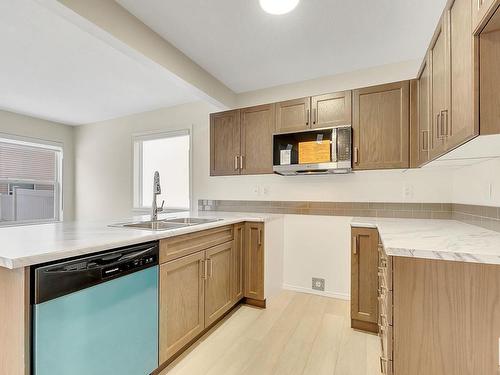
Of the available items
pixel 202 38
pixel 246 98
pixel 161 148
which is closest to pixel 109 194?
pixel 161 148

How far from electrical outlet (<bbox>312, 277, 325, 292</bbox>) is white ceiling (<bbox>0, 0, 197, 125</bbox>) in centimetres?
261

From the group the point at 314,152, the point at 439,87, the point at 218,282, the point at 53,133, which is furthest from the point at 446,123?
the point at 53,133

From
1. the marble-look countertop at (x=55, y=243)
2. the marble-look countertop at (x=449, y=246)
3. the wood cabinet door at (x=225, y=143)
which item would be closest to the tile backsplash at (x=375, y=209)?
the marble-look countertop at (x=449, y=246)

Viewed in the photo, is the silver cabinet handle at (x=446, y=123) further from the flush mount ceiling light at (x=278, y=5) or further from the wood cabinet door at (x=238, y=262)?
the wood cabinet door at (x=238, y=262)

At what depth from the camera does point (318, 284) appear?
9.43 feet

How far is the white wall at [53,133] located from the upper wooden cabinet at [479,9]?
17.5ft

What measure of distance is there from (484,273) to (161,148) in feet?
12.6

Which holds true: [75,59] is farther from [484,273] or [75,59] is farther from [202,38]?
[484,273]

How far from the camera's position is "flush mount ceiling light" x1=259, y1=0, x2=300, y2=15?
1728mm

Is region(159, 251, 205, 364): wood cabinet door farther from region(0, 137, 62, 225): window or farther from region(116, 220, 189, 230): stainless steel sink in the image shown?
region(0, 137, 62, 225): window

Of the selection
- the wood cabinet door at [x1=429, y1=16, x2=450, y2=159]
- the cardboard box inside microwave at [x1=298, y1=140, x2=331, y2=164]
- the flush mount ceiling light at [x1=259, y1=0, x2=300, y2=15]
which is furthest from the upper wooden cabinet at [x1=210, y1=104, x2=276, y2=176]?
the wood cabinet door at [x1=429, y1=16, x2=450, y2=159]

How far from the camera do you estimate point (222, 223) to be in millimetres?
2195

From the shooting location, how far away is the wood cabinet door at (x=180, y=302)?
161cm

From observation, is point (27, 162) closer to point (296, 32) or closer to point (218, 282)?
point (218, 282)
